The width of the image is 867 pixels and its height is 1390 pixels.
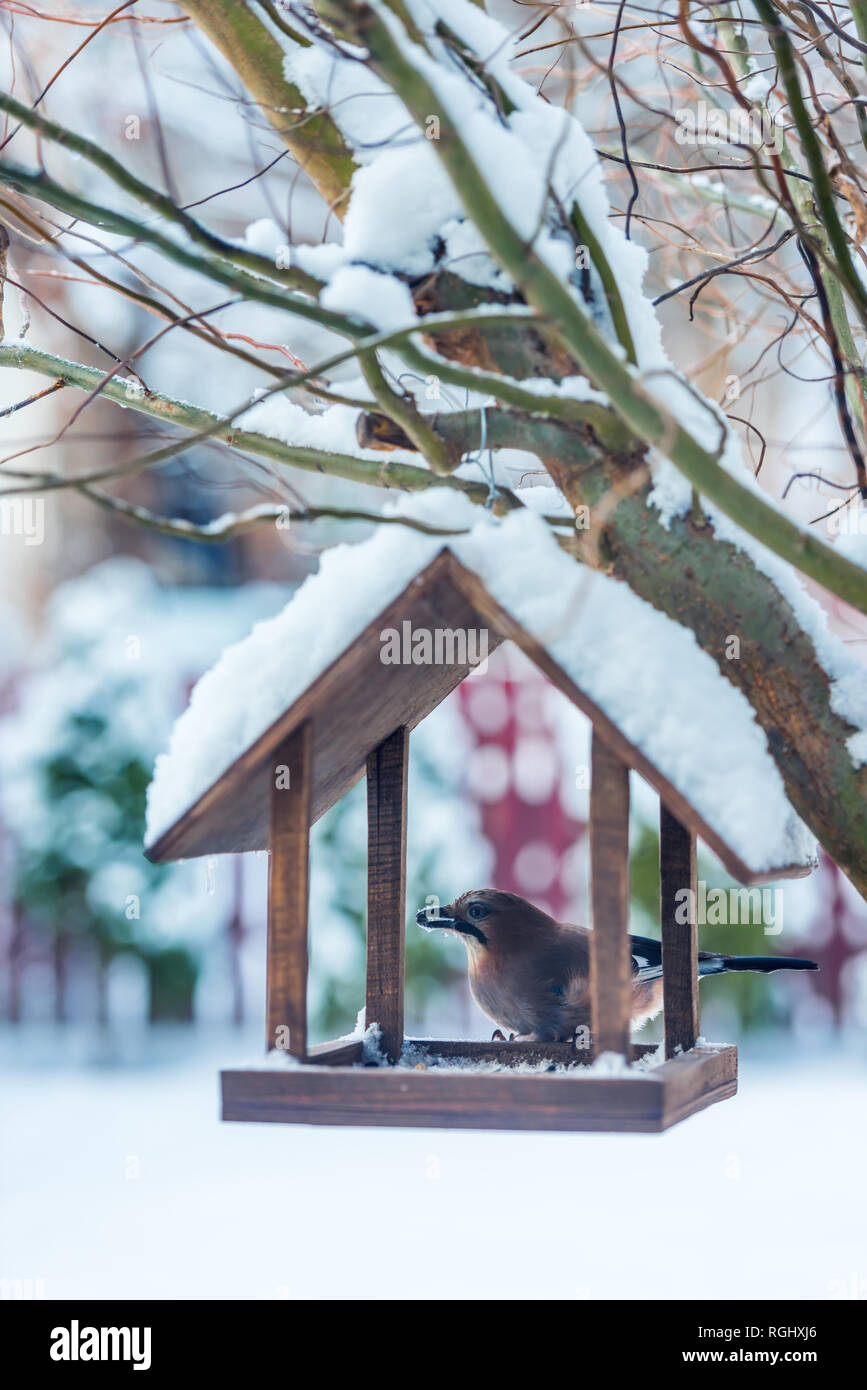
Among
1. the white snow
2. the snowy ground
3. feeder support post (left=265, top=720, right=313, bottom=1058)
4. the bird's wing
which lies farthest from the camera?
the snowy ground

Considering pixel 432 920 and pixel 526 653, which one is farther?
pixel 432 920

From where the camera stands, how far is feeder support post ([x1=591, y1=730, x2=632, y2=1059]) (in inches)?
58.0

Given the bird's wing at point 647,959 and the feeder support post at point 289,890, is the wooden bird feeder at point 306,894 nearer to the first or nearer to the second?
the feeder support post at point 289,890

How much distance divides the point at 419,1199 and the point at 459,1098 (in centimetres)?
337

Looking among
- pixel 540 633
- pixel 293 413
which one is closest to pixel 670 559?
pixel 540 633

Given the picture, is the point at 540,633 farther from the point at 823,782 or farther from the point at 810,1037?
the point at 810,1037

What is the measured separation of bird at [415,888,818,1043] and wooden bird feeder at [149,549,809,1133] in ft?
0.56

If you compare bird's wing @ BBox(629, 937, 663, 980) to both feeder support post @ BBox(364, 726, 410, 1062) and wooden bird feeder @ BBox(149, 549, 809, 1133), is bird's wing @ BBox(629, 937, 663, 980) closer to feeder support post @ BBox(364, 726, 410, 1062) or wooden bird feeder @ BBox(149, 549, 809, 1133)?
wooden bird feeder @ BBox(149, 549, 809, 1133)

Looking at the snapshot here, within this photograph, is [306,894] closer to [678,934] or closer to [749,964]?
[678,934]

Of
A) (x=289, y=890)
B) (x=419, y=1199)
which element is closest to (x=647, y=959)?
(x=289, y=890)

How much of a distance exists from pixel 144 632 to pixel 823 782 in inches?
200

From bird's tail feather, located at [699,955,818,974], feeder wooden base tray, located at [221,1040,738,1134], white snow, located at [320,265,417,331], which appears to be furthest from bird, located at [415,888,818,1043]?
white snow, located at [320,265,417,331]

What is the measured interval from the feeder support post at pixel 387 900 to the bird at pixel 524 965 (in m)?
0.08

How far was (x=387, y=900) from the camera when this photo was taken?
6.67 ft
